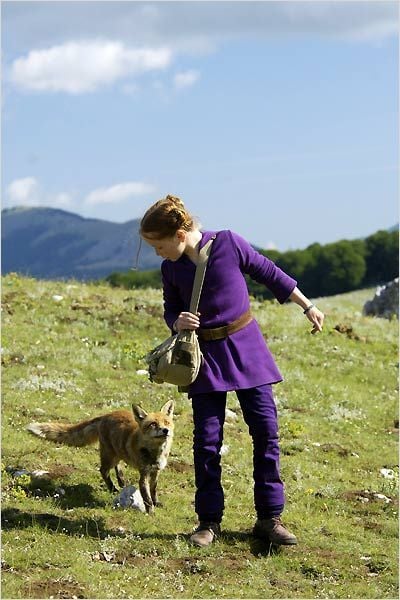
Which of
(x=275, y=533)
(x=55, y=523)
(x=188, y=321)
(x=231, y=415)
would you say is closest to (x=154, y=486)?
(x=55, y=523)

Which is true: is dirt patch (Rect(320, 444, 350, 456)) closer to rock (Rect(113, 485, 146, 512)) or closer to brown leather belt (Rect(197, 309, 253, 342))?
rock (Rect(113, 485, 146, 512))

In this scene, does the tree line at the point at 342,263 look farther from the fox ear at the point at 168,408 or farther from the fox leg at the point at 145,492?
the fox leg at the point at 145,492

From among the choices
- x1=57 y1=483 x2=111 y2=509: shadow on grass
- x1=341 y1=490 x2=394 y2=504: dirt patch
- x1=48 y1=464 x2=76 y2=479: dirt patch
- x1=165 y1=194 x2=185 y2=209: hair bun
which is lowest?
x1=341 y1=490 x2=394 y2=504: dirt patch

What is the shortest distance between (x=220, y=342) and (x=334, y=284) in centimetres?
14061

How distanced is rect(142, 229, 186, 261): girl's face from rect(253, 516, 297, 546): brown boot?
118 inches

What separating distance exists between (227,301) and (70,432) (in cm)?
362

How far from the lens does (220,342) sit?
9078mm

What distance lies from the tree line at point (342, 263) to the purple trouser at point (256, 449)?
430 feet

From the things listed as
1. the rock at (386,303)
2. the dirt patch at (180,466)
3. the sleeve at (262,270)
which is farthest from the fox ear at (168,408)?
the rock at (386,303)

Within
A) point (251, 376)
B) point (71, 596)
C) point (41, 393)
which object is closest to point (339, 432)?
point (41, 393)

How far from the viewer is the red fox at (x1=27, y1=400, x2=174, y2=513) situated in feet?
33.3

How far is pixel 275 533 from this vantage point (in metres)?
9.09

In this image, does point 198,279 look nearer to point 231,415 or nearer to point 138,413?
point 138,413

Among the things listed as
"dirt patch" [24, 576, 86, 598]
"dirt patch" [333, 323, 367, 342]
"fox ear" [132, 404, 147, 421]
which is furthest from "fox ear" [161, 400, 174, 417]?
"dirt patch" [333, 323, 367, 342]
